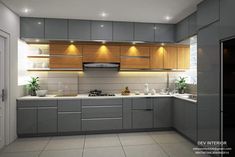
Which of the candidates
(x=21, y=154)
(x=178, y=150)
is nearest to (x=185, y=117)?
(x=178, y=150)

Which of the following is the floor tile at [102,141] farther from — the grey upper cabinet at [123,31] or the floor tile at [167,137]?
the grey upper cabinet at [123,31]

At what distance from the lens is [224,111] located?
8.38 feet

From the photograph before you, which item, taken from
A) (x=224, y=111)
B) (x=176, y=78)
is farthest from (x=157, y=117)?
(x=224, y=111)

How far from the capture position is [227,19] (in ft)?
8.14

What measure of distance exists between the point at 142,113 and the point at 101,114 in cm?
98

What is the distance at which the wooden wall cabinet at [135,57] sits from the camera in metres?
4.52

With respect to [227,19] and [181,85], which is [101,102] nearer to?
[181,85]

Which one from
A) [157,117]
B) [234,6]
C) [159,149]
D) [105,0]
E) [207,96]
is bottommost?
[159,149]

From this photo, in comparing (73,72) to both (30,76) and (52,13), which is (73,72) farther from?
(52,13)

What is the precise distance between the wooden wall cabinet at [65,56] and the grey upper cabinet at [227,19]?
302cm

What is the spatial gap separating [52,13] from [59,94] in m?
1.95

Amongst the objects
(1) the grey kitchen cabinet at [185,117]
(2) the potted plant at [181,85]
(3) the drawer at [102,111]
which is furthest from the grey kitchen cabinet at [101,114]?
(2) the potted plant at [181,85]

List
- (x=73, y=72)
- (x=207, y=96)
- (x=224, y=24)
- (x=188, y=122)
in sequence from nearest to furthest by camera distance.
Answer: (x=224, y=24) → (x=207, y=96) → (x=188, y=122) → (x=73, y=72)

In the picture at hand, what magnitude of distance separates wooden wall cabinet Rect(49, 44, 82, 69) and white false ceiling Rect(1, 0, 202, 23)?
2.33 ft
